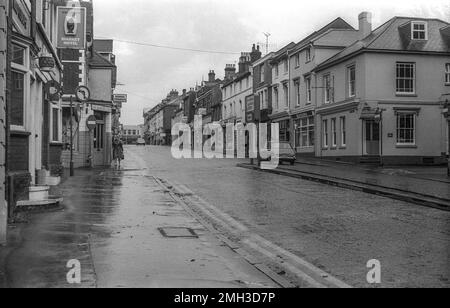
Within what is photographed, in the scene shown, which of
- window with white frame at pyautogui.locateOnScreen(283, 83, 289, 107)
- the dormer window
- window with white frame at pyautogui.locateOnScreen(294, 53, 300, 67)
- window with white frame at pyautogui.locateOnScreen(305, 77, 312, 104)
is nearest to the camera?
the dormer window

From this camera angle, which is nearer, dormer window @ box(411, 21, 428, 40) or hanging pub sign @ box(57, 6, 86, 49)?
hanging pub sign @ box(57, 6, 86, 49)

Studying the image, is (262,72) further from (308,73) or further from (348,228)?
(348,228)

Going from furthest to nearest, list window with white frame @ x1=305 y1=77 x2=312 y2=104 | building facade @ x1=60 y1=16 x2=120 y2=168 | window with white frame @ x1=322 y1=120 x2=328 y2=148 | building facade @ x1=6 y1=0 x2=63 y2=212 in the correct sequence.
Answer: window with white frame @ x1=305 y1=77 x2=312 y2=104, window with white frame @ x1=322 y1=120 x2=328 y2=148, building facade @ x1=60 y1=16 x2=120 y2=168, building facade @ x1=6 y1=0 x2=63 y2=212

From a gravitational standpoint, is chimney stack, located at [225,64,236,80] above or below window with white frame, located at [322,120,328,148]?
above

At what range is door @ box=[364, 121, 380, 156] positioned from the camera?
3416cm

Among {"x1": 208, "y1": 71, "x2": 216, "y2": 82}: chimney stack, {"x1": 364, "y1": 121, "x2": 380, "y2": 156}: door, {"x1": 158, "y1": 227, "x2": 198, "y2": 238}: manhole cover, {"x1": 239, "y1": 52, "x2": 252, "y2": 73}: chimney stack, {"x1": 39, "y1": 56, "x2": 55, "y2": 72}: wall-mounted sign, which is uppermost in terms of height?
{"x1": 208, "y1": 71, "x2": 216, "y2": 82}: chimney stack

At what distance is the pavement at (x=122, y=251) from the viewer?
637 centimetres

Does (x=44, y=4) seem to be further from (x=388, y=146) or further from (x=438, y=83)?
(x=438, y=83)

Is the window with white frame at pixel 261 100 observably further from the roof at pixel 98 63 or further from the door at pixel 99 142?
the door at pixel 99 142

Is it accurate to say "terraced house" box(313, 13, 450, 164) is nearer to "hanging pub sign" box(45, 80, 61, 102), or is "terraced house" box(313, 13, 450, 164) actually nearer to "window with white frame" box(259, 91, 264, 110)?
"hanging pub sign" box(45, 80, 61, 102)

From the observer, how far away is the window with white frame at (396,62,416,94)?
113 ft

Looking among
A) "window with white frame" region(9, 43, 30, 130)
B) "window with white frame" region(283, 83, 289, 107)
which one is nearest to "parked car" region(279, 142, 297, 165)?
"window with white frame" region(283, 83, 289, 107)

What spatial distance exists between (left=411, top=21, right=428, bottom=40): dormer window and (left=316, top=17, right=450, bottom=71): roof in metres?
0.37
